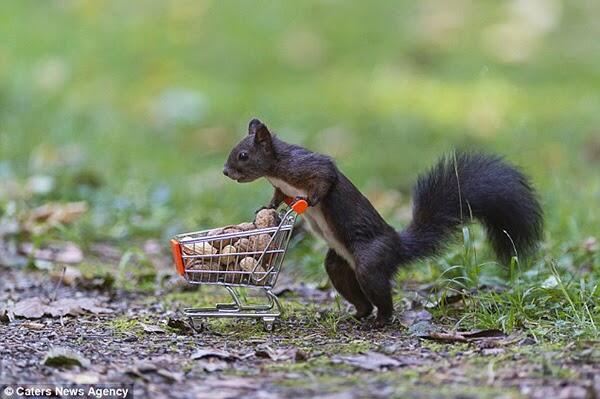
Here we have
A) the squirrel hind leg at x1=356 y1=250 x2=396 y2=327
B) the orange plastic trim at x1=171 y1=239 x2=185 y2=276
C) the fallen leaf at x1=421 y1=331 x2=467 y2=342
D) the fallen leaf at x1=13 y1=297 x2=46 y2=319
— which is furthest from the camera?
the fallen leaf at x1=13 y1=297 x2=46 y2=319

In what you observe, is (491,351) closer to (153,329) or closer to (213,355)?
(213,355)

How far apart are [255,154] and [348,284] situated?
0.63 m

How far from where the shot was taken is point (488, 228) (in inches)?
162

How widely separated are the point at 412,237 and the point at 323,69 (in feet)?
21.2

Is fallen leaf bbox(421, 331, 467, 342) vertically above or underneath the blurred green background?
underneath

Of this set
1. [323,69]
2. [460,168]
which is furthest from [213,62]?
[460,168]

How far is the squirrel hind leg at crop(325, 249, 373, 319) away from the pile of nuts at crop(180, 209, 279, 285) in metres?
0.36

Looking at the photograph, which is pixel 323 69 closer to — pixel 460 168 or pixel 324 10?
pixel 324 10

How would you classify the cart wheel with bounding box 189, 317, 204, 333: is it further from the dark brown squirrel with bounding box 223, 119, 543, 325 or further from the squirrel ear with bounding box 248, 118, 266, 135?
the squirrel ear with bounding box 248, 118, 266, 135

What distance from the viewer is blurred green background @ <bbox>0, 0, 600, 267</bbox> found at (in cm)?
641

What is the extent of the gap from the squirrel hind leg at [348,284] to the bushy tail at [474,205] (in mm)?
224

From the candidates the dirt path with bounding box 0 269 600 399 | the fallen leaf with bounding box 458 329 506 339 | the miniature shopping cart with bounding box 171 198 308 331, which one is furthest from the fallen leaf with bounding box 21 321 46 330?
the fallen leaf with bounding box 458 329 506 339

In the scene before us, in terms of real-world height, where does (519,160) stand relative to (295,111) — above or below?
below

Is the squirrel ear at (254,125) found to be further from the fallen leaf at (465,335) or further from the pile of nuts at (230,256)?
the fallen leaf at (465,335)
